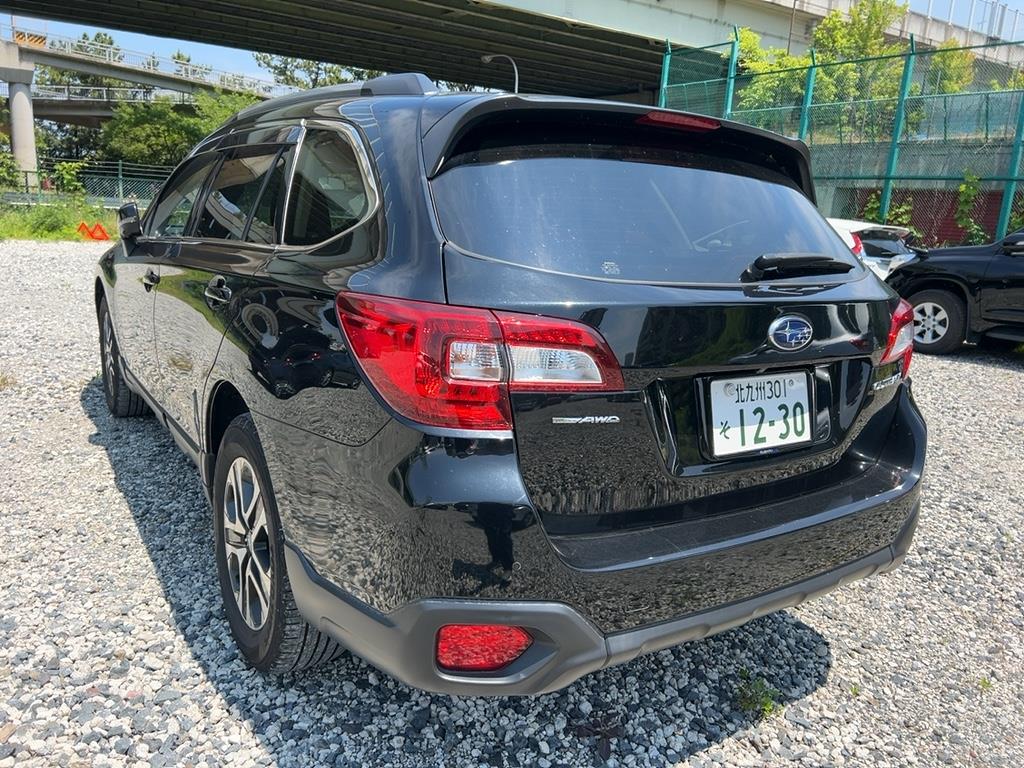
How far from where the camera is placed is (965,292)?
8.27 metres

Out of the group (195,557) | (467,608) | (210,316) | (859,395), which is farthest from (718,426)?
(195,557)

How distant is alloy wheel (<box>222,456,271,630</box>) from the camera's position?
7.70 ft

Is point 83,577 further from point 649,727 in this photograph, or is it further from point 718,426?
point 718,426

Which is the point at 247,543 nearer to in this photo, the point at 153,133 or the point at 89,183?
the point at 89,183

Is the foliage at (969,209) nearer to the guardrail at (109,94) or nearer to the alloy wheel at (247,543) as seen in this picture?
the alloy wheel at (247,543)

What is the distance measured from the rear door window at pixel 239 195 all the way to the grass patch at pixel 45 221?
18445 mm

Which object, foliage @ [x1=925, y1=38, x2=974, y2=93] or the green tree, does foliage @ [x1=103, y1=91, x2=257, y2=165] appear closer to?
the green tree

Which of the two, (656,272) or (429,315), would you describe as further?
(656,272)

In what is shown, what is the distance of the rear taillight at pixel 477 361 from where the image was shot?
67.0 inches

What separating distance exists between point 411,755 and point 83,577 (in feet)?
5.40

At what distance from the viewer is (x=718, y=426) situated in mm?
1955

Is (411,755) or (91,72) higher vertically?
(91,72)

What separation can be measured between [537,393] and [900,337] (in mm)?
1357

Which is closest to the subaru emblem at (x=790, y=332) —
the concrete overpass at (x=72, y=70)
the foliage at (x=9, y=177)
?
the foliage at (x=9, y=177)
